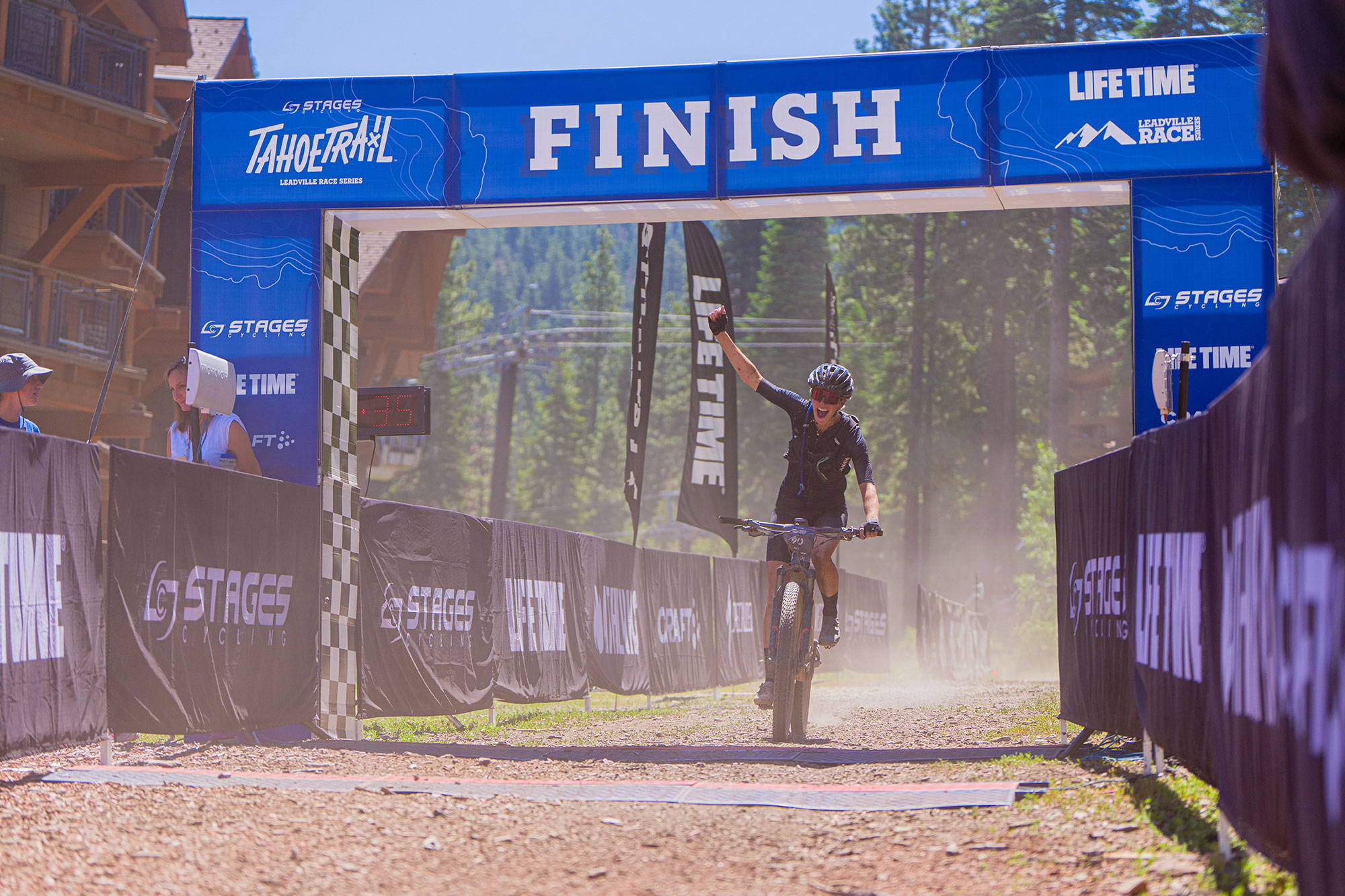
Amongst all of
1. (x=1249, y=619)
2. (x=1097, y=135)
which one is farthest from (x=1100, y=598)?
(x=1097, y=135)

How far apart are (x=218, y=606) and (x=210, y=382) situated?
2.03m

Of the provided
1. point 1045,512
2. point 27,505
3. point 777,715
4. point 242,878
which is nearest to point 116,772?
point 27,505

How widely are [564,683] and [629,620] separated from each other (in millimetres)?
2183

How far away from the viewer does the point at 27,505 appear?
20.2ft

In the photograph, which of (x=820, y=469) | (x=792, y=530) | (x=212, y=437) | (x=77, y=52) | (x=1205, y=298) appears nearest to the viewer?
(x=792, y=530)

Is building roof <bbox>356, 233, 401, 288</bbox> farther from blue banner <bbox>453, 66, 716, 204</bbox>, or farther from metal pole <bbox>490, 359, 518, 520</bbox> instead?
blue banner <bbox>453, 66, 716, 204</bbox>

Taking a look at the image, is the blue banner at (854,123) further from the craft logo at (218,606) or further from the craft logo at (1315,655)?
the craft logo at (1315,655)

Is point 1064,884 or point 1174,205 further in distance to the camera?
point 1174,205

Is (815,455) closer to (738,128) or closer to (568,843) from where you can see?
(738,128)

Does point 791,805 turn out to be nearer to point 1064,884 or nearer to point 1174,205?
point 1064,884

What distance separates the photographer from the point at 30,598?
6105 millimetres

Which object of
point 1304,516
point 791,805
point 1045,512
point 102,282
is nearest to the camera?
point 1304,516

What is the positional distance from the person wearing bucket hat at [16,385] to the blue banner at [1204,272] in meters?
7.50

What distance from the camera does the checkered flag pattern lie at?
956cm
